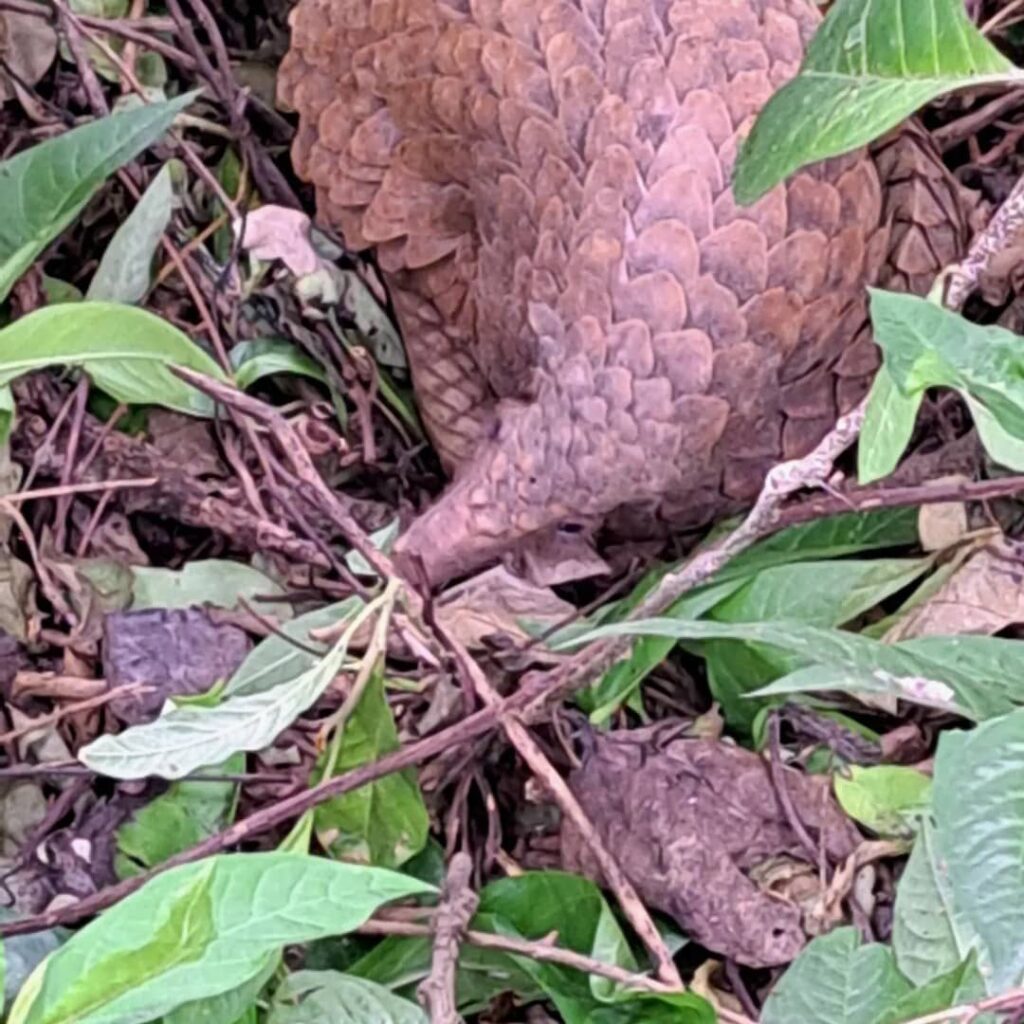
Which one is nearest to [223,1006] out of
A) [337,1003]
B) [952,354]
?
[337,1003]

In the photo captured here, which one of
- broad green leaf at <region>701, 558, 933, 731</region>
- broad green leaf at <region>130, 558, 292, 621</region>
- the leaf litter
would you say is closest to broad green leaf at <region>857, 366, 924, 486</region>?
the leaf litter

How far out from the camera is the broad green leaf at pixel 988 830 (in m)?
0.67

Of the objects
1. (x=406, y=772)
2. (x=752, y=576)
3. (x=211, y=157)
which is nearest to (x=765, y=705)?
(x=752, y=576)

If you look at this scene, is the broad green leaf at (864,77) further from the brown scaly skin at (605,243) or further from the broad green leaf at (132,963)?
the broad green leaf at (132,963)

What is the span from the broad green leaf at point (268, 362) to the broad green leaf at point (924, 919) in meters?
0.50

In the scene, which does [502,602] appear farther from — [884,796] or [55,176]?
[55,176]

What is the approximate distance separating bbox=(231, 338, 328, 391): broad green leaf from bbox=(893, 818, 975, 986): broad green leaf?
19.7 inches

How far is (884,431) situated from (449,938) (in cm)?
35

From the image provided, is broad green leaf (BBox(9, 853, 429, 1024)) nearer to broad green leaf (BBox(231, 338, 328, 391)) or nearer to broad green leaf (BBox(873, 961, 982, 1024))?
broad green leaf (BBox(873, 961, 982, 1024))

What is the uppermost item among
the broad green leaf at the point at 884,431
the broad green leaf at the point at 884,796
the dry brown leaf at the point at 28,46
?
the dry brown leaf at the point at 28,46

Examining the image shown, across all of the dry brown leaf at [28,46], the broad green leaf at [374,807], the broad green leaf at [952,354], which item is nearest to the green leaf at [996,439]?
the broad green leaf at [952,354]

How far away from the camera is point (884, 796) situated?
35.3 inches

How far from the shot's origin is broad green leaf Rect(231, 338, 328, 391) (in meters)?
1.08

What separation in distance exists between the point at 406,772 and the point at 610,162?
0.36 metres
